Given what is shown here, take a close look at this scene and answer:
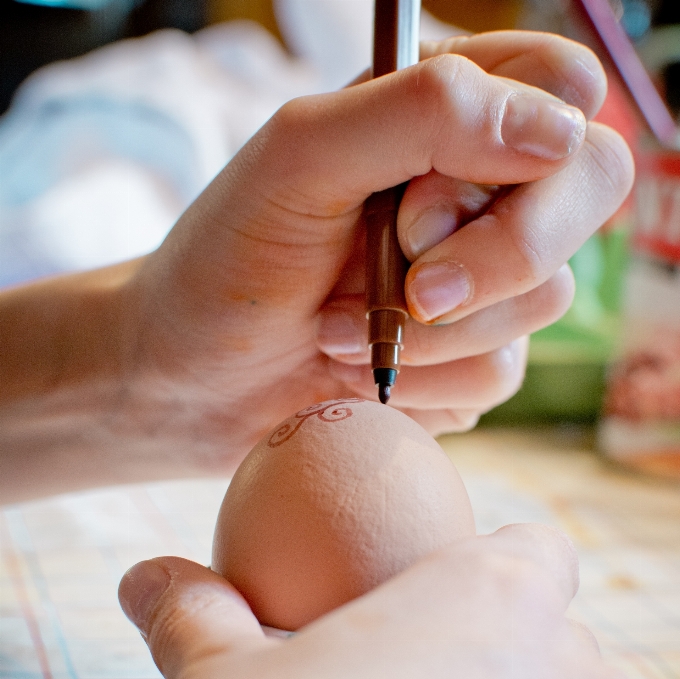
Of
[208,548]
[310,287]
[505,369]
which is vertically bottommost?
[208,548]

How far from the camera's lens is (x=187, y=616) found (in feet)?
1.27

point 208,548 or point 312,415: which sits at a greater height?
point 312,415

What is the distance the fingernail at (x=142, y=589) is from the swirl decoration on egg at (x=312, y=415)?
0.34 ft

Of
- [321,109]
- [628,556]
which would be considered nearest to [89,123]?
[321,109]

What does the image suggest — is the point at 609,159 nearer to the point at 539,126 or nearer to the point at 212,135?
the point at 539,126

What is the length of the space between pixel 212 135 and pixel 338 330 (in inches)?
33.9

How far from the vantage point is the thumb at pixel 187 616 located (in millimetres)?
353

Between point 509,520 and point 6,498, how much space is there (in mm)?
590

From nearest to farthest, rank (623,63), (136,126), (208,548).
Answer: (208,548)
(623,63)
(136,126)

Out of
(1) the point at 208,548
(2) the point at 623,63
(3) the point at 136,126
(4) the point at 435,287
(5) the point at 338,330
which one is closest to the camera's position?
(4) the point at 435,287

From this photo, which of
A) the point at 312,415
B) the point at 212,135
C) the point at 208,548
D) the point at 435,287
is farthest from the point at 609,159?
the point at 212,135

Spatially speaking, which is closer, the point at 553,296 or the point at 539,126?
the point at 539,126

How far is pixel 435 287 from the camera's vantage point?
1.80 feet

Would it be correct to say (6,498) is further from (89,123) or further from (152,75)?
(152,75)
